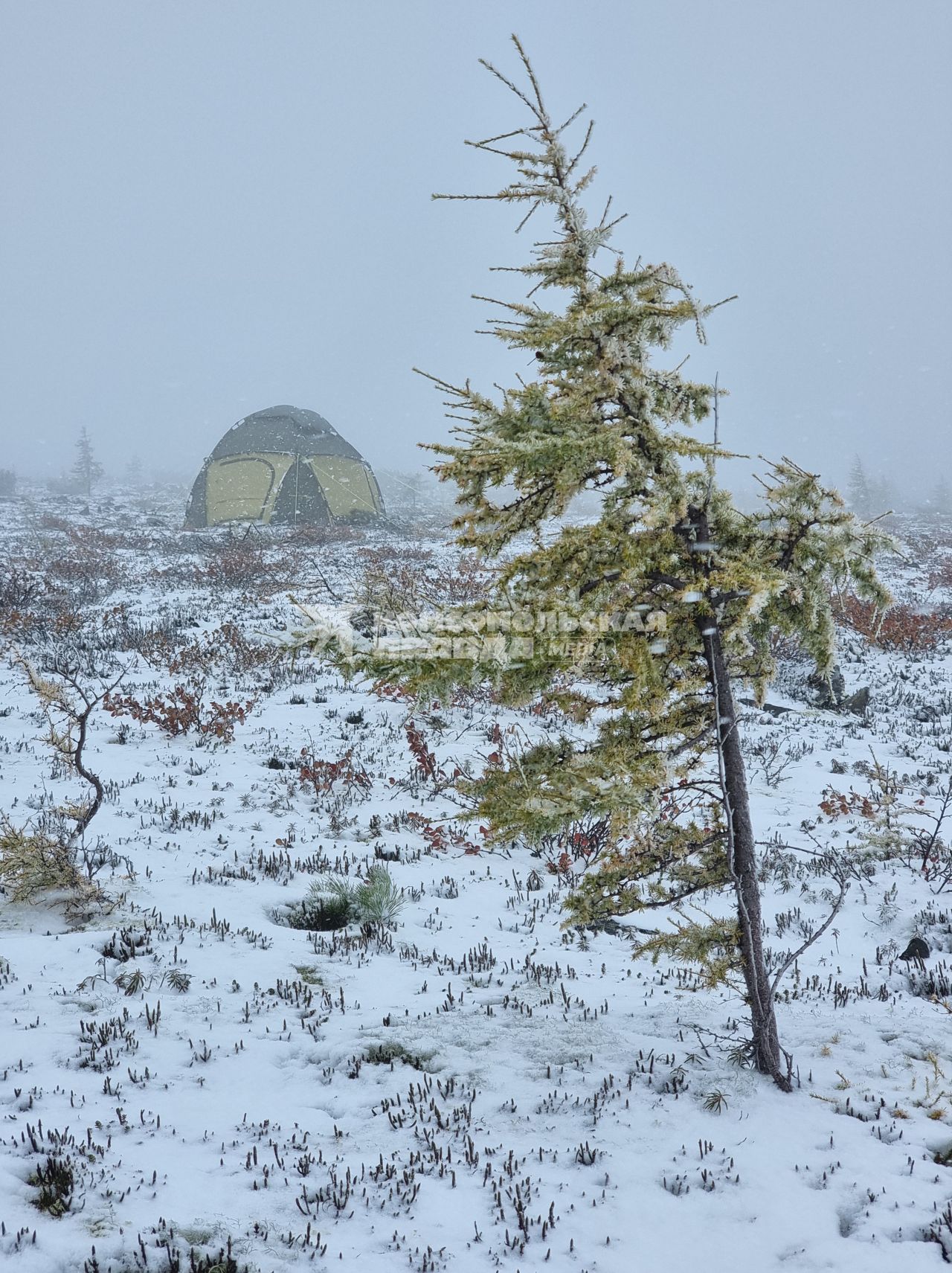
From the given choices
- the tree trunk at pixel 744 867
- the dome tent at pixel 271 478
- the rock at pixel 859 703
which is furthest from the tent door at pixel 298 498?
the tree trunk at pixel 744 867

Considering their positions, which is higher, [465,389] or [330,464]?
[330,464]

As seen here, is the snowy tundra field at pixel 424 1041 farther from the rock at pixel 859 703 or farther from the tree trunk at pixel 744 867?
the rock at pixel 859 703

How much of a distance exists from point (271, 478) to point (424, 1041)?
31434mm

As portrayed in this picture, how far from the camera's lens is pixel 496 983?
16.3 feet

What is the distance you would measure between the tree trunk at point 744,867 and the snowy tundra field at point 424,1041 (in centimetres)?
A: 29

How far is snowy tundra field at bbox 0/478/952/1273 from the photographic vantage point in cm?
275

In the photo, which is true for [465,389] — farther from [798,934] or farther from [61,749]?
[798,934]

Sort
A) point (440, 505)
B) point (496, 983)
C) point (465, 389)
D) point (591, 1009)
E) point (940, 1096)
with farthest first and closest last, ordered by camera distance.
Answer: point (440, 505) → point (496, 983) → point (591, 1009) → point (940, 1096) → point (465, 389)

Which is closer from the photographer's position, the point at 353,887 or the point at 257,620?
the point at 353,887

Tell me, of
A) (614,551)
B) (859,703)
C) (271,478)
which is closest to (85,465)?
(271,478)

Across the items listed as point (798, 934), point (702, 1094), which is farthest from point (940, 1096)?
point (798, 934)

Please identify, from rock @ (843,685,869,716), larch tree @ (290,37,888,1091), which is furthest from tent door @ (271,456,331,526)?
larch tree @ (290,37,888,1091)

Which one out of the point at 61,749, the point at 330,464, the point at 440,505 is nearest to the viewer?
the point at 61,749

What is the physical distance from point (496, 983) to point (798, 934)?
282 cm
